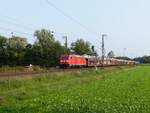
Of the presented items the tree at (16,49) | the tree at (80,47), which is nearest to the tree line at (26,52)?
the tree at (16,49)

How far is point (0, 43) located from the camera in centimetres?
11594

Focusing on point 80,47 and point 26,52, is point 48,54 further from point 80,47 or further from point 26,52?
point 80,47

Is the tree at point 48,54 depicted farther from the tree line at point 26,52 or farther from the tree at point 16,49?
the tree at point 16,49

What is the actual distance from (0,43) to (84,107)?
10089cm

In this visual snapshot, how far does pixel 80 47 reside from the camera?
542 feet

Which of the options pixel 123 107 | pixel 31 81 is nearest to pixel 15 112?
pixel 123 107

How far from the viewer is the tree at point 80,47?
537 ft

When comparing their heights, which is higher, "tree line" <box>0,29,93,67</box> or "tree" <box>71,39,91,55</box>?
"tree" <box>71,39,91,55</box>

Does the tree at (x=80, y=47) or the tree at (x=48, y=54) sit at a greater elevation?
the tree at (x=80, y=47)

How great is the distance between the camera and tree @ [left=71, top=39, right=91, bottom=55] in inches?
6442

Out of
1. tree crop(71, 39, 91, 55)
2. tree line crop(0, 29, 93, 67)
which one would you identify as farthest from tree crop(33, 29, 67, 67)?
tree crop(71, 39, 91, 55)

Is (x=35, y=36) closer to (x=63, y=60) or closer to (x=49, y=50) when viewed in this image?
(x=49, y=50)

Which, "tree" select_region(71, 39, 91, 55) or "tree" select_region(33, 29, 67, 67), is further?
"tree" select_region(71, 39, 91, 55)

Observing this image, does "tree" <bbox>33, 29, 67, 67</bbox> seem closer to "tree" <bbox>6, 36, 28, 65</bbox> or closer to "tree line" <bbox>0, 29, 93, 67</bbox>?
"tree line" <bbox>0, 29, 93, 67</bbox>
